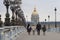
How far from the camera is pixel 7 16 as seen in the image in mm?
38281

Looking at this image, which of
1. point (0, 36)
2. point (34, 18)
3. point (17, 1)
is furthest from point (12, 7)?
point (34, 18)

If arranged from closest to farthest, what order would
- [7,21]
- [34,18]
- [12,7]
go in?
[7,21] < [12,7] < [34,18]

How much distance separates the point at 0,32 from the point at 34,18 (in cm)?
18330

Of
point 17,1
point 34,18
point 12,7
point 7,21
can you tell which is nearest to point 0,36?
point 7,21

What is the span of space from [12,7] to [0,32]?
42105mm

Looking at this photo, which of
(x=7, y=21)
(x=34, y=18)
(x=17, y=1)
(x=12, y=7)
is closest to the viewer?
(x=7, y=21)

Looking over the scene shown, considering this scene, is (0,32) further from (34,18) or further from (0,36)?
(34,18)

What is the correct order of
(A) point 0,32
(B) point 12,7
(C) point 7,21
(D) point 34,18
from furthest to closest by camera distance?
(D) point 34,18 < (B) point 12,7 < (C) point 7,21 < (A) point 0,32

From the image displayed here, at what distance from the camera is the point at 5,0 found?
38.0m

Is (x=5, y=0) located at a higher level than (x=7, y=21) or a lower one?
higher

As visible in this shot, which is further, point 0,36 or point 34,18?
point 34,18

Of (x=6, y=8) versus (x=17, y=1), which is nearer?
(x=6, y=8)

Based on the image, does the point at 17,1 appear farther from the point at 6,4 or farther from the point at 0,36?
the point at 0,36

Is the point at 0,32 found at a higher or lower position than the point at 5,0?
lower
